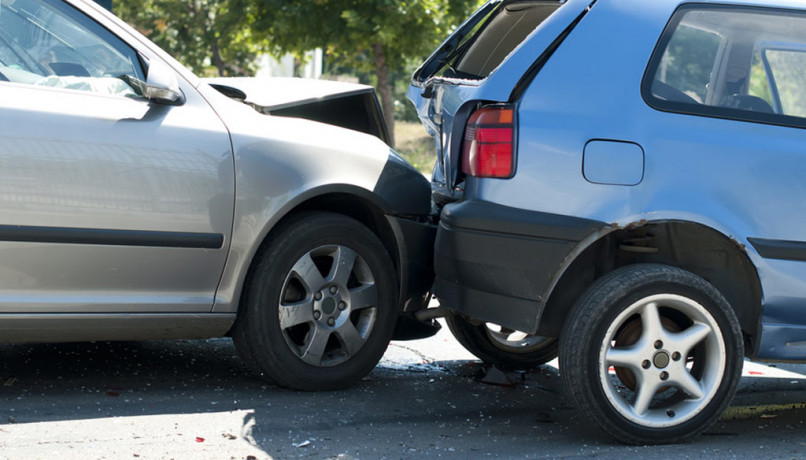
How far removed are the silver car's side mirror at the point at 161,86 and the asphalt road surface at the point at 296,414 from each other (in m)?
1.29

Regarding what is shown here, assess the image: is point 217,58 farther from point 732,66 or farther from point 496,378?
point 732,66

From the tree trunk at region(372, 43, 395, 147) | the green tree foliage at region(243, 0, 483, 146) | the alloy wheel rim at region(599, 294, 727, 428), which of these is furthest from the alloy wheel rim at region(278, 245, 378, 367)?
the tree trunk at region(372, 43, 395, 147)

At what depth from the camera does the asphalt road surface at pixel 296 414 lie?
4.07 meters

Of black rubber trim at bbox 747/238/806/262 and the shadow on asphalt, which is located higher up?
black rubber trim at bbox 747/238/806/262

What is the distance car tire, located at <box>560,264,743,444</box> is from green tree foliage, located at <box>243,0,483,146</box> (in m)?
12.1

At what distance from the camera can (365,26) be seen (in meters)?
16.3

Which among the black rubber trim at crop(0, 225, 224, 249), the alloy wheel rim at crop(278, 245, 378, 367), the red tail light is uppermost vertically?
the red tail light

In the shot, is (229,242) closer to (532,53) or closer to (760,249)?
(532,53)

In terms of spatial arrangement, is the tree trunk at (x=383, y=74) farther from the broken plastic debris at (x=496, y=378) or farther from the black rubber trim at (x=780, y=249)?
the black rubber trim at (x=780, y=249)

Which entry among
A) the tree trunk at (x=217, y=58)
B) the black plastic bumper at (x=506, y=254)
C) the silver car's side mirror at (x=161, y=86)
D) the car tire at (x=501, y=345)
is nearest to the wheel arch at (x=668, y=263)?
the black plastic bumper at (x=506, y=254)

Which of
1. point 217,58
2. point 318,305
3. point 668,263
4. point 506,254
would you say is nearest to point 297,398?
point 318,305

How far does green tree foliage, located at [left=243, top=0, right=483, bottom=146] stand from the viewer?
16031 mm

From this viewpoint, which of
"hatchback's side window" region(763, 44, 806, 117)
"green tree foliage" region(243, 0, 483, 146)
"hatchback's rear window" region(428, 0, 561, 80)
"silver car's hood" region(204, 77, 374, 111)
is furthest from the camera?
"green tree foliage" region(243, 0, 483, 146)

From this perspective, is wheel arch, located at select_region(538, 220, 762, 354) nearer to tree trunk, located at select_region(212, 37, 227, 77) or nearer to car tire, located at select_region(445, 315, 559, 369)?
car tire, located at select_region(445, 315, 559, 369)
